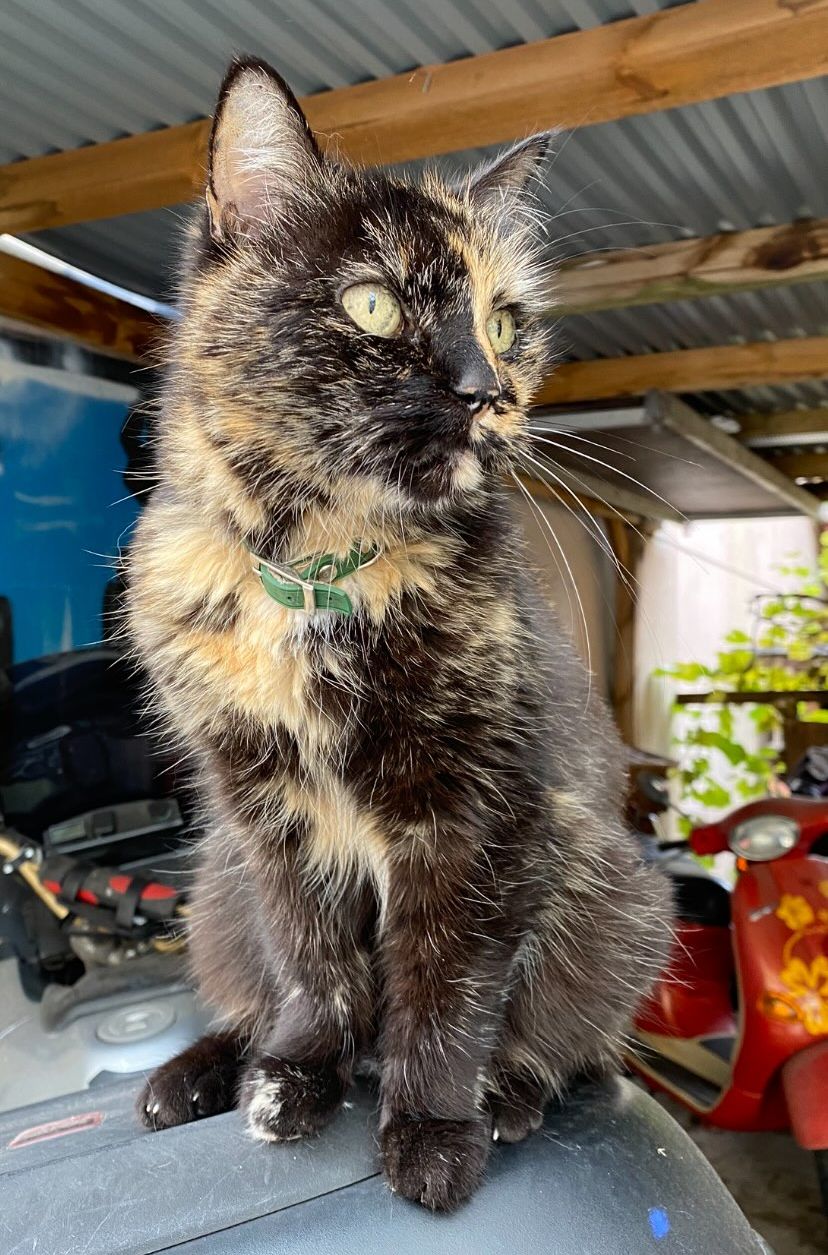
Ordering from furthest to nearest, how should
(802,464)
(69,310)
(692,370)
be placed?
1. (802,464)
2. (692,370)
3. (69,310)

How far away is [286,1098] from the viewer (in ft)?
3.10

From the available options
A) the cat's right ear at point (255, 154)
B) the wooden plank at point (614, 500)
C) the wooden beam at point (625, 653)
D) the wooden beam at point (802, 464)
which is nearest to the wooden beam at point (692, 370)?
the wooden plank at point (614, 500)

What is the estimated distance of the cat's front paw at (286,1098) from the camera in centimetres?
92

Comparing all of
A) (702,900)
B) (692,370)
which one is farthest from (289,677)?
(692,370)

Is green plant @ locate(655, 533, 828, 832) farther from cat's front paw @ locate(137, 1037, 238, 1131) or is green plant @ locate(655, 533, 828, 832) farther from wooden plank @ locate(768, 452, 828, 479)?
cat's front paw @ locate(137, 1037, 238, 1131)

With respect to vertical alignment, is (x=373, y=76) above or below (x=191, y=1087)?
above

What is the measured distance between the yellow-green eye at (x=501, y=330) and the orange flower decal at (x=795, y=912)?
5.06 ft

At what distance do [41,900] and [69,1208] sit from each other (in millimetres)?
1565

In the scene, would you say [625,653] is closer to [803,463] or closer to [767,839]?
[803,463]

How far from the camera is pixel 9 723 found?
2.44 meters

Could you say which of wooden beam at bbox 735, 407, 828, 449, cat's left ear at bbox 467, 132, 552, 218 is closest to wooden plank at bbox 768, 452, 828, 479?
wooden beam at bbox 735, 407, 828, 449

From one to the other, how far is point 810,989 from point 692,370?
6.43ft

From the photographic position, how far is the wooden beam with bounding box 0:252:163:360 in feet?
7.97

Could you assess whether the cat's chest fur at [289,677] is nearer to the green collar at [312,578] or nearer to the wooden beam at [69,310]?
the green collar at [312,578]
